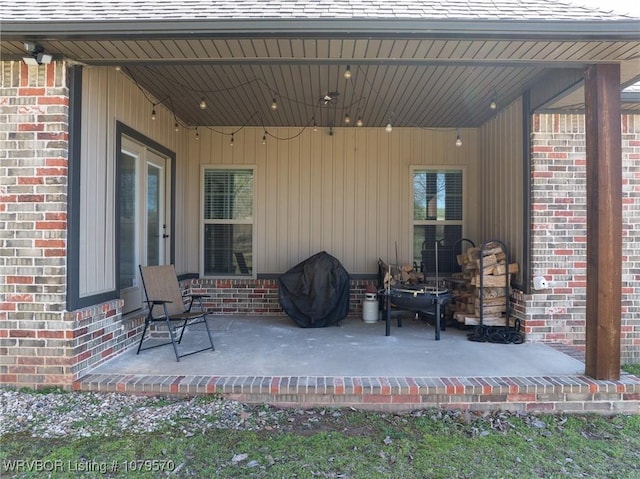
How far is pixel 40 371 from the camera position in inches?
130

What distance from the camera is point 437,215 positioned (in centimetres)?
619

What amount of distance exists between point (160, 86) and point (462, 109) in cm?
364

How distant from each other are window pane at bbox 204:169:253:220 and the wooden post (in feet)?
14.1

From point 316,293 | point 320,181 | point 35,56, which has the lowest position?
point 316,293

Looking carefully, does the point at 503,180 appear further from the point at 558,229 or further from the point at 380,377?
the point at 380,377

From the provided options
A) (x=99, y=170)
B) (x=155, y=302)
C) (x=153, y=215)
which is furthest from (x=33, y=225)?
(x=153, y=215)

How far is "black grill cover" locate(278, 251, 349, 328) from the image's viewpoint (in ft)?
17.1

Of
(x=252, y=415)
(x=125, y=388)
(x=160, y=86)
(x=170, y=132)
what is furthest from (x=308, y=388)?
(x=170, y=132)

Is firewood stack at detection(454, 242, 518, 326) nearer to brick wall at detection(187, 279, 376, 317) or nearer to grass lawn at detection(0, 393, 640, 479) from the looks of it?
brick wall at detection(187, 279, 376, 317)

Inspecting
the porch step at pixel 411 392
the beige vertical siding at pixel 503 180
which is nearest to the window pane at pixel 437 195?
the beige vertical siding at pixel 503 180

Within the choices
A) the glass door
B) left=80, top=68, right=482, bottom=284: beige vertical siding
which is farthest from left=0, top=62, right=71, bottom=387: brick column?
left=80, top=68, right=482, bottom=284: beige vertical siding

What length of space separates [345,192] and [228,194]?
1.73 m

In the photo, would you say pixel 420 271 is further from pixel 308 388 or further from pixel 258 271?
pixel 308 388

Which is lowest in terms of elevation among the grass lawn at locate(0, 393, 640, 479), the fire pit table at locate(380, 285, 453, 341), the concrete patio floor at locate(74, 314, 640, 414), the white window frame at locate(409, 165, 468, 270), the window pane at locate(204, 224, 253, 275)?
the grass lawn at locate(0, 393, 640, 479)
